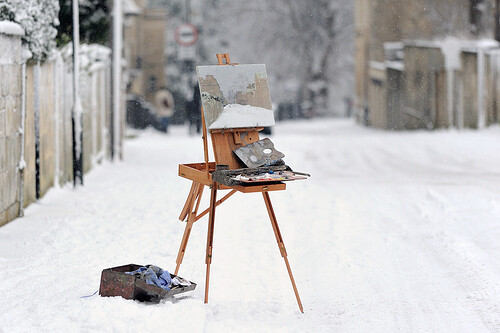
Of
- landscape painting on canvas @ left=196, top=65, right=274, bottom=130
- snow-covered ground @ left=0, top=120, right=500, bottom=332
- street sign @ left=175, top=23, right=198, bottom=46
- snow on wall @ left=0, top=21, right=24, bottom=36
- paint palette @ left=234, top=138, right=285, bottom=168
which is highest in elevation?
street sign @ left=175, top=23, right=198, bottom=46

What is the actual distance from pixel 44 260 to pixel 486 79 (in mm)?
20187

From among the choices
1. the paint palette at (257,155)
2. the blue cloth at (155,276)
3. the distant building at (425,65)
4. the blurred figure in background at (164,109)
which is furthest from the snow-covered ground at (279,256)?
the blurred figure in background at (164,109)

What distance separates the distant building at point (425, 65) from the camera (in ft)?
87.0

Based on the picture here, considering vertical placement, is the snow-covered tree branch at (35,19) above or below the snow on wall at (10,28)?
above

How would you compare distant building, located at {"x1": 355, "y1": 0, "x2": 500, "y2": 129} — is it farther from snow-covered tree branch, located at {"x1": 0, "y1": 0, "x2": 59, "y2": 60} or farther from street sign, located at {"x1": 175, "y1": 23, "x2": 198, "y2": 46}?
snow-covered tree branch, located at {"x1": 0, "y1": 0, "x2": 59, "y2": 60}

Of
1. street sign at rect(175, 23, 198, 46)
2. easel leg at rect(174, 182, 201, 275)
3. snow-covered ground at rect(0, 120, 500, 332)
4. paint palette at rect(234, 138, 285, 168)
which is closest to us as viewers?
snow-covered ground at rect(0, 120, 500, 332)

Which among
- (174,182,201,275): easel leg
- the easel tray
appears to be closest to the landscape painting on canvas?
the easel tray

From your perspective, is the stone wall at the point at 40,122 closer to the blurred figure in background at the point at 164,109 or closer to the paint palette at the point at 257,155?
the paint palette at the point at 257,155

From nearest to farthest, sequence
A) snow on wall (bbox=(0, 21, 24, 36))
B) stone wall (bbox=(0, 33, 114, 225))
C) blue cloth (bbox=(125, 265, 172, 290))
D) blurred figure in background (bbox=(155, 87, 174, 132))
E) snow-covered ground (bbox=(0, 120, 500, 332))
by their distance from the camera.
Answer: snow-covered ground (bbox=(0, 120, 500, 332))
blue cloth (bbox=(125, 265, 172, 290))
snow on wall (bbox=(0, 21, 24, 36))
stone wall (bbox=(0, 33, 114, 225))
blurred figure in background (bbox=(155, 87, 174, 132))

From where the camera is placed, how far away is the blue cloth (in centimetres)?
662

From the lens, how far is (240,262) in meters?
8.38

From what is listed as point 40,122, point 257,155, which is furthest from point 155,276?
point 40,122

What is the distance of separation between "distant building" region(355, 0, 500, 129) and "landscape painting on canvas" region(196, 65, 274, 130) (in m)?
20.3

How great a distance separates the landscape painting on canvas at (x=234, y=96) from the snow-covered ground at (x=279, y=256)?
1.30 metres
